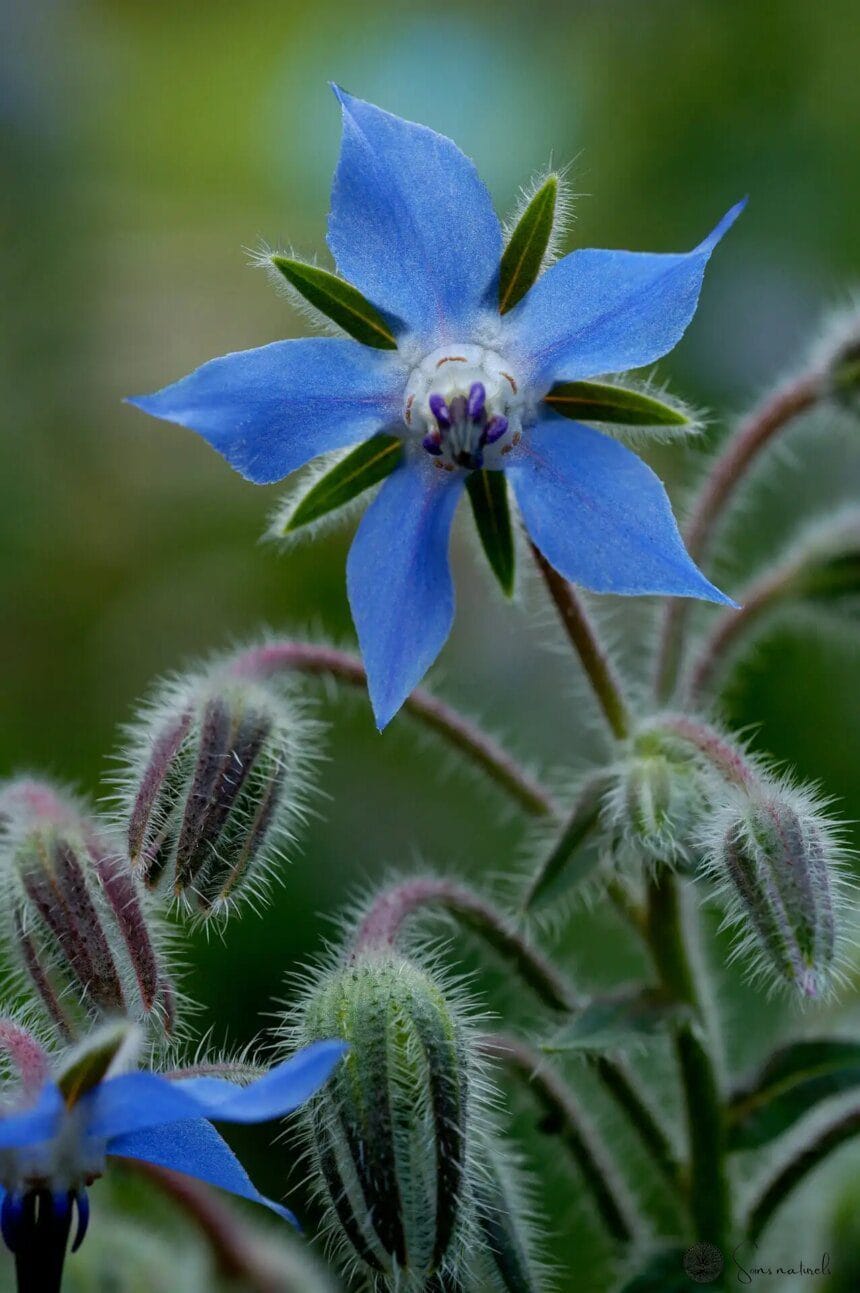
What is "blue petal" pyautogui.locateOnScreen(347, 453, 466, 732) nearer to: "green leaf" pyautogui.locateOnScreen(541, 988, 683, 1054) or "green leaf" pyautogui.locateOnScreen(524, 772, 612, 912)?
"green leaf" pyautogui.locateOnScreen(524, 772, 612, 912)

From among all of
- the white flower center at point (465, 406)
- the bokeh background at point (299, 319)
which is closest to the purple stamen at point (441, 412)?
the white flower center at point (465, 406)

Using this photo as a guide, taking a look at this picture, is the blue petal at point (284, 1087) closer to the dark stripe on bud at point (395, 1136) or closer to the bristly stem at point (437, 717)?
the dark stripe on bud at point (395, 1136)

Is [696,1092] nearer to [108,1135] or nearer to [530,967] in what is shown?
[530,967]

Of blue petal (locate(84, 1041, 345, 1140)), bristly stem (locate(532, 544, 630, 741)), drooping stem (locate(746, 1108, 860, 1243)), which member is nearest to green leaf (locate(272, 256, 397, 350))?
bristly stem (locate(532, 544, 630, 741))

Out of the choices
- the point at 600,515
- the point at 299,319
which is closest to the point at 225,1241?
the point at 600,515

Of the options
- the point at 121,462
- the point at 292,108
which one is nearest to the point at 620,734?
the point at 121,462

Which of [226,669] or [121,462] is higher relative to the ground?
[121,462]

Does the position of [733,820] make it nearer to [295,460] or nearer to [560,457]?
[560,457]
